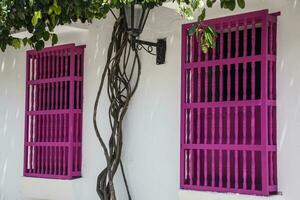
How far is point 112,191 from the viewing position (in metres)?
7.05

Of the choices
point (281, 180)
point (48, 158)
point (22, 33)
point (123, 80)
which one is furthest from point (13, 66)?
point (281, 180)

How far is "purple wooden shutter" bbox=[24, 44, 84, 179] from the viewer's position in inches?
305

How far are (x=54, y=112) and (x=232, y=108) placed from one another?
290cm

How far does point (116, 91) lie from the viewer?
7223 millimetres

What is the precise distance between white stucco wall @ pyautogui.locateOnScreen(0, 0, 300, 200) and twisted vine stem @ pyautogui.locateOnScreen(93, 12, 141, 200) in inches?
5.0

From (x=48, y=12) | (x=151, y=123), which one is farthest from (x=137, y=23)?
(x=48, y=12)

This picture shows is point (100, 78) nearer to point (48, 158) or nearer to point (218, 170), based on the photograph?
point (48, 158)

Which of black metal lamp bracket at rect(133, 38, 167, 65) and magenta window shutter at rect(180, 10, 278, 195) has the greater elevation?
black metal lamp bracket at rect(133, 38, 167, 65)

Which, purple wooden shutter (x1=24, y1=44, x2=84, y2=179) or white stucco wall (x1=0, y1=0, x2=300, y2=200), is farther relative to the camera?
purple wooden shutter (x1=24, y1=44, x2=84, y2=179)

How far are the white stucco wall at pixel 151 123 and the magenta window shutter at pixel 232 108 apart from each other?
5.1 inches

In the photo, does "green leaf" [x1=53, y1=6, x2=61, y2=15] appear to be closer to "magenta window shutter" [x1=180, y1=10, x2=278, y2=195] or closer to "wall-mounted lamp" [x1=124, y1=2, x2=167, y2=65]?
"wall-mounted lamp" [x1=124, y1=2, x2=167, y2=65]

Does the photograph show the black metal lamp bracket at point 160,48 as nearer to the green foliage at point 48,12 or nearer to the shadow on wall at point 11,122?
the green foliage at point 48,12

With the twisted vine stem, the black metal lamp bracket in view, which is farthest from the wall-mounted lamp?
the twisted vine stem

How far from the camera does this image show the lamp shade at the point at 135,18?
6441 mm
